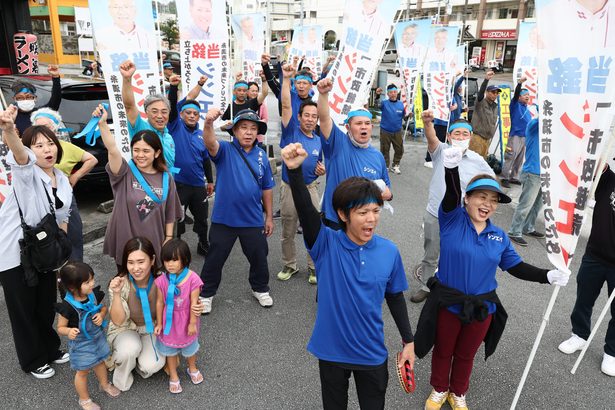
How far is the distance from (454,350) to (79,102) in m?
5.96

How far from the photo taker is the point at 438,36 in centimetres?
895

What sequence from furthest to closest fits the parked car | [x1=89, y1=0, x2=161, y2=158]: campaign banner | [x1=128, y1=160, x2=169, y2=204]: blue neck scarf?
the parked car, [x1=89, y1=0, x2=161, y2=158]: campaign banner, [x1=128, y1=160, x2=169, y2=204]: blue neck scarf

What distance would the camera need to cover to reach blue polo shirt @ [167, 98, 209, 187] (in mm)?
4621

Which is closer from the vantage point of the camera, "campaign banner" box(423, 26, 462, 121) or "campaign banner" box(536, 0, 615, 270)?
"campaign banner" box(536, 0, 615, 270)

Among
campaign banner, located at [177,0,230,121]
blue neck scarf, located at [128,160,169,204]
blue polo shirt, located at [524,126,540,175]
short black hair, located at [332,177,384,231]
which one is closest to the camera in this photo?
short black hair, located at [332,177,384,231]

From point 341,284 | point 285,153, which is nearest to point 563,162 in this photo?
point 341,284

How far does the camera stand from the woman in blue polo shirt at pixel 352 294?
203 cm

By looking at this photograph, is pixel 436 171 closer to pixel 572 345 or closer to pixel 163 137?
pixel 572 345

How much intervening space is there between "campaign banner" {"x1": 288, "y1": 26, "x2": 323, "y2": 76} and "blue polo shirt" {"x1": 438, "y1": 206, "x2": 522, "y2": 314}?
8936 millimetres

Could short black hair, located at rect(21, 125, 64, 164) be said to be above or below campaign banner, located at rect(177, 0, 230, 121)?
below

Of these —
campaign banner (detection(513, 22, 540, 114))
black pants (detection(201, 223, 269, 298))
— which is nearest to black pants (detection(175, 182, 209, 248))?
black pants (detection(201, 223, 269, 298))

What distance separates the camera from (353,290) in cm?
209

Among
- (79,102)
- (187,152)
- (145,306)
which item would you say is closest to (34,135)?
(145,306)

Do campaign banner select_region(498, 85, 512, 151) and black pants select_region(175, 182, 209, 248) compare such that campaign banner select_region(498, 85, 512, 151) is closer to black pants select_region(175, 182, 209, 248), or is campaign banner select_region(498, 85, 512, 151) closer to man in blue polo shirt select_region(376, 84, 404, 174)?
man in blue polo shirt select_region(376, 84, 404, 174)
